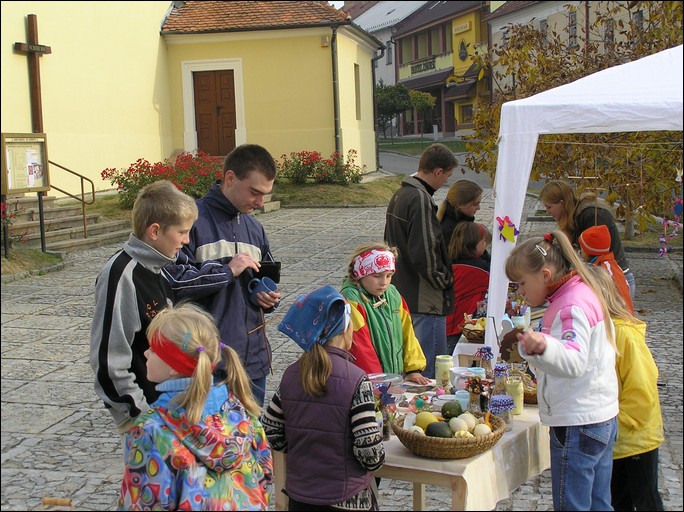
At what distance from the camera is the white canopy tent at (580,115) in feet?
13.6

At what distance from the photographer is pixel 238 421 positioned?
2762 millimetres

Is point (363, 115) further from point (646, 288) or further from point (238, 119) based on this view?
point (646, 288)

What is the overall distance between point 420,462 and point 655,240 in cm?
1244

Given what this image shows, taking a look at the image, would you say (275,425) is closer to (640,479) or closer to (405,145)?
(640,479)

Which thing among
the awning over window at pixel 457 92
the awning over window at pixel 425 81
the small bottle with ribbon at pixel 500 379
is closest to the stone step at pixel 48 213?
the small bottle with ribbon at pixel 500 379

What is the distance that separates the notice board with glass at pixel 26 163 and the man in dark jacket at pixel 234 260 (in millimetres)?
8572

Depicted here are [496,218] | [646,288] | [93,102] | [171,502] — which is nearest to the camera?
[171,502]

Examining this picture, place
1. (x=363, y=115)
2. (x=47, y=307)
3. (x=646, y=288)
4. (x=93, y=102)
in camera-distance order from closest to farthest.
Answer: (x=47, y=307)
(x=646, y=288)
(x=93, y=102)
(x=363, y=115)

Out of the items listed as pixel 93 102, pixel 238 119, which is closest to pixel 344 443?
pixel 93 102

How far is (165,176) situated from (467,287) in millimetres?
11782

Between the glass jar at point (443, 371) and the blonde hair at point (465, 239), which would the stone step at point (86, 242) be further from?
the glass jar at point (443, 371)

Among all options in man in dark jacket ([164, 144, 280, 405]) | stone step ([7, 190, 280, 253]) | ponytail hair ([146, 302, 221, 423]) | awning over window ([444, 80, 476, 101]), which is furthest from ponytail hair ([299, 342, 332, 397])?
awning over window ([444, 80, 476, 101])

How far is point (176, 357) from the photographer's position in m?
2.74

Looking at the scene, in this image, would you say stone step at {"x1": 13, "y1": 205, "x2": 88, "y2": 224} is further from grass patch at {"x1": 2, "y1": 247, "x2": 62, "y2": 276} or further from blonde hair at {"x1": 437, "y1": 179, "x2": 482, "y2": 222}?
blonde hair at {"x1": 437, "y1": 179, "x2": 482, "y2": 222}
